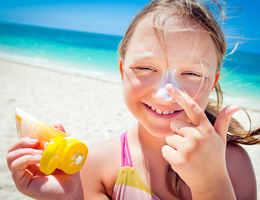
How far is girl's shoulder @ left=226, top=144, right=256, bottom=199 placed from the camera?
1.30m

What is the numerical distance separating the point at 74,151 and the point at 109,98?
549 cm

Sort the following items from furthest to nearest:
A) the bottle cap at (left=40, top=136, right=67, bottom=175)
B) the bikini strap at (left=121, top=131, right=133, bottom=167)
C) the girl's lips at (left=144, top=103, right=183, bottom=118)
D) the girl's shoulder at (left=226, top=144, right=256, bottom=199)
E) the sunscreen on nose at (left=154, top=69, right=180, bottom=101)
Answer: the bikini strap at (left=121, top=131, right=133, bottom=167), the girl's shoulder at (left=226, top=144, right=256, bottom=199), the girl's lips at (left=144, top=103, right=183, bottom=118), the sunscreen on nose at (left=154, top=69, right=180, bottom=101), the bottle cap at (left=40, top=136, right=67, bottom=175)

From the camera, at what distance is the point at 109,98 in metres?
6.33

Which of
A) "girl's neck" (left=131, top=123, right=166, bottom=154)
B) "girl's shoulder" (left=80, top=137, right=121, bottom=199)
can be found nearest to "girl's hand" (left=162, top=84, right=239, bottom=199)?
"girl's neck" (left=131, top=123, right=166, bottom=154)

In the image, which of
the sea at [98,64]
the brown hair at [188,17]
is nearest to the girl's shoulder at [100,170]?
the brown hair at [188,17]

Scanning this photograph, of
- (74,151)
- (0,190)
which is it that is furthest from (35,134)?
(0,190)

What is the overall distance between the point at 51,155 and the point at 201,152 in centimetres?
70

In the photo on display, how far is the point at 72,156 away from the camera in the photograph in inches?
34.5

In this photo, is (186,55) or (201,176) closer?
(201,176)

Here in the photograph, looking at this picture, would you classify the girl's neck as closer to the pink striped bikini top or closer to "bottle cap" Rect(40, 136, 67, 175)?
the pink striped bikini top

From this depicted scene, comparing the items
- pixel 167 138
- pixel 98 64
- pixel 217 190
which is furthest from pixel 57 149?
pixel 98 64

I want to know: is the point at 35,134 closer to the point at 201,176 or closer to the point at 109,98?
the point at 201,176

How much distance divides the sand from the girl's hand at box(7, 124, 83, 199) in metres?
1.70

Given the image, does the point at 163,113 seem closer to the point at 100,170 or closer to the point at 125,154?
the point at 125,154
